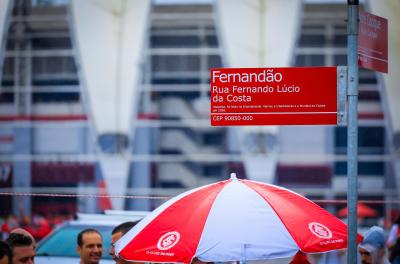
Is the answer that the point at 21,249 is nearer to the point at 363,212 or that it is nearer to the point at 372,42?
the point at 372,42

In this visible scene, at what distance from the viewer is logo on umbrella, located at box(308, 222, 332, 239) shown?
5.50 m

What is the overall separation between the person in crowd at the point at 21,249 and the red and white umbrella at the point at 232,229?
0.60m

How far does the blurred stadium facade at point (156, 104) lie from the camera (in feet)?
80.4

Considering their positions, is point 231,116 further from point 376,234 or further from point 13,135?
point 13,135

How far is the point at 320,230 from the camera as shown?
5.55m

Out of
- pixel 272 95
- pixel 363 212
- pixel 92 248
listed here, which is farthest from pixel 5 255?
pixel 363 212

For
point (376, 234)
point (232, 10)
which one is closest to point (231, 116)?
point (376, 234)

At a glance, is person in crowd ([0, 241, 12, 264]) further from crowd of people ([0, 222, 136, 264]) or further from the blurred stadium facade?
the blurred stadium facade

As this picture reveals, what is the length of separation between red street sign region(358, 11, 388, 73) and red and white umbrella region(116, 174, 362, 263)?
3.69ft

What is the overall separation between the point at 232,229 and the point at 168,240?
1.38 ft

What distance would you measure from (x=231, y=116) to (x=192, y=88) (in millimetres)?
20343

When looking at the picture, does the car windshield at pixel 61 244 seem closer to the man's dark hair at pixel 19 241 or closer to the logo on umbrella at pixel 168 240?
the man's dark hair at pixel 19 241

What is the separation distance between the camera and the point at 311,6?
982 inches

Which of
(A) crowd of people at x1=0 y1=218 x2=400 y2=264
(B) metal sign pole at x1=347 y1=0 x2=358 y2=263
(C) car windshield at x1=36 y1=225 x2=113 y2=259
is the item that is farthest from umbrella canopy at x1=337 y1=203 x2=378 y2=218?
(B) metal sign pole at x1=347 y1=0 x2=358 y2=263
